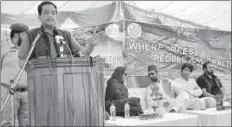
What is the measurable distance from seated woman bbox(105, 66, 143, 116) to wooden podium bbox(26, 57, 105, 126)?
80.8 inches

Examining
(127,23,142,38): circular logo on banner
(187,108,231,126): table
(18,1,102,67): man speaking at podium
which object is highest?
(127,23,142,38): circular logo on banner

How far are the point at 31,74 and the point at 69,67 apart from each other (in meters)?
0.27

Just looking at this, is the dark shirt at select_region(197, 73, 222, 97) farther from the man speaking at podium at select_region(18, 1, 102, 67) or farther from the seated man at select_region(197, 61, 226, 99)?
the man speaking at podium at select_region(18, 1, 102, 67)

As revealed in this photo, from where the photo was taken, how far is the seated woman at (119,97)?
393 cm

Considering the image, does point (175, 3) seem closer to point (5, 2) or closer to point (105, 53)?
point (105, 53)

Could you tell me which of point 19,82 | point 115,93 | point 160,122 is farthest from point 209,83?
point 19,82

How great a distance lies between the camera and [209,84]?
5914 millimetres

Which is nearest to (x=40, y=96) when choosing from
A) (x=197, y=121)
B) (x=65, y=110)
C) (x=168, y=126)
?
(x=65, y=110)

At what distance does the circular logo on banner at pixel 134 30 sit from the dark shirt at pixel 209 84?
142 centimetres

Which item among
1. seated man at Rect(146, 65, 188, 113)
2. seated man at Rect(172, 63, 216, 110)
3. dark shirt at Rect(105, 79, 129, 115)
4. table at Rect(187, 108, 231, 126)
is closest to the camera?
table at Rect(187, 108, 231, 126)

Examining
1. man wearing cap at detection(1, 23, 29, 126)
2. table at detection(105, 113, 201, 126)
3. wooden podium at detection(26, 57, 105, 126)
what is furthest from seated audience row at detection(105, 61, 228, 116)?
wooden podium at detection(26, 57, 105, 126)

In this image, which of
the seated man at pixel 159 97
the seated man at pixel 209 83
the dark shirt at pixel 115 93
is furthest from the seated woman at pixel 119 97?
the seated man at pixel 209 83

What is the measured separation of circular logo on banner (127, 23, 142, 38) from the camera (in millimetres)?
5535

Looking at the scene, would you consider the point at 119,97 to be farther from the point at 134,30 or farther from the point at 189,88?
the point at 134,30
